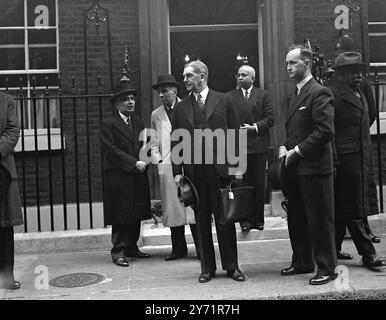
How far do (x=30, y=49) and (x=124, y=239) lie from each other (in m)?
3.79

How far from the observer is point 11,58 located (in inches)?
346

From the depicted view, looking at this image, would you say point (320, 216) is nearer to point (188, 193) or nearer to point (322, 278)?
point (322, 278)

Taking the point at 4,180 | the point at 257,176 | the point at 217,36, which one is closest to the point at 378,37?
the point at 217,36

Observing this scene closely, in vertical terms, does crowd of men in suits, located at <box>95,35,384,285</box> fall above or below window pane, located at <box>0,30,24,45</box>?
below

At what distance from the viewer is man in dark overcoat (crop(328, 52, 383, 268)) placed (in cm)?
573

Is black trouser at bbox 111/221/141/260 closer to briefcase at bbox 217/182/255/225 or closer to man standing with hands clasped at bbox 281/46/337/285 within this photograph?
briefcase at bbox 217/182/255/225

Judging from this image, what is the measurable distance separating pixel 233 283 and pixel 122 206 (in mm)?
1674

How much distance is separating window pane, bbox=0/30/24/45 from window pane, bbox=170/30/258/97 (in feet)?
7.57

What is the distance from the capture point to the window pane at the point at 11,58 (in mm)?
8766

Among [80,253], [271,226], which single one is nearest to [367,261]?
[271,226]

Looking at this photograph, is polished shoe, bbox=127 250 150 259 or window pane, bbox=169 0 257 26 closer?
polished shoe, bbox=127 250 150 259

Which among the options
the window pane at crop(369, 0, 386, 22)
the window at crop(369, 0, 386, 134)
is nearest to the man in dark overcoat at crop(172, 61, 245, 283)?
the window at crop(369, 0, 386, 134)

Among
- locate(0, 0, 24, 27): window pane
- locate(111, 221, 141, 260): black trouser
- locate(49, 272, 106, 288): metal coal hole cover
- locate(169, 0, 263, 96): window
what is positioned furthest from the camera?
locate(169, 0, 263, 96): window

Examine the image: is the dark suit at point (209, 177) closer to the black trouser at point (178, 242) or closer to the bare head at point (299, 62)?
the bare head at point (299, 62)
